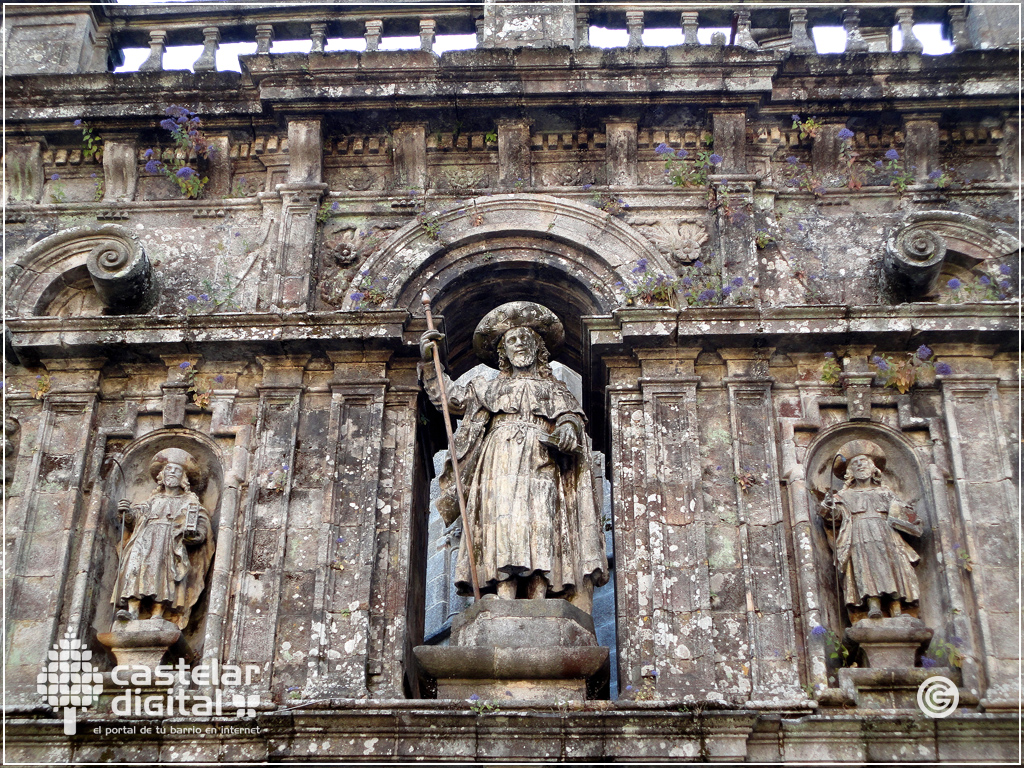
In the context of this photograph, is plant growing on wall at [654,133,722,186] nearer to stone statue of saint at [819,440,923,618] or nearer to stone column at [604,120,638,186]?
stone column at [604,120,638,186]

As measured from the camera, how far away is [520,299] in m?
13.3

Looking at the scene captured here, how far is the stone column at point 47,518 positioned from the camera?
10.9 metres

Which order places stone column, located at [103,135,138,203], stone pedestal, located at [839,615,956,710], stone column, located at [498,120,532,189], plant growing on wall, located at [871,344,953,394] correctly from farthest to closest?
stone column, located at [103,135,138,203], stone column, located at [498,120,532,189], plant growing on wall, located at [871,344,953,394], stone pedestal, located at [839,615,956,710]

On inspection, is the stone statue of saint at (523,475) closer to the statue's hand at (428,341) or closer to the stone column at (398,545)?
the statue's hand at (428,341)

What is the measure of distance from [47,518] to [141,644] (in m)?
1.41

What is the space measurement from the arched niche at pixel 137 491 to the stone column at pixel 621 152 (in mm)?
4234

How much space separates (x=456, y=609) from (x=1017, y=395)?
279 inches

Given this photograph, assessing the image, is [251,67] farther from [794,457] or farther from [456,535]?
[794,457]

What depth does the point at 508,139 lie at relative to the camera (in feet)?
43.0

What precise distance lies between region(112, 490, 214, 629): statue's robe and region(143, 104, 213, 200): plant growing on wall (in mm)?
3066

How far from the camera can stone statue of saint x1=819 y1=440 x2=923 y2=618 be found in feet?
35.3

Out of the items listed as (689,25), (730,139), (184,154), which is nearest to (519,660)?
(730,139)

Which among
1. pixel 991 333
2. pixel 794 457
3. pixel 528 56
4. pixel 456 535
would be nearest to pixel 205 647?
pixel 456 535

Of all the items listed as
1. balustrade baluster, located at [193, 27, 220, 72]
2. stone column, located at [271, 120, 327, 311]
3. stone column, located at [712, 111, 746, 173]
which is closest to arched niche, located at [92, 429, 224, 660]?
stone column, located at [271, 120, 327, 311]
